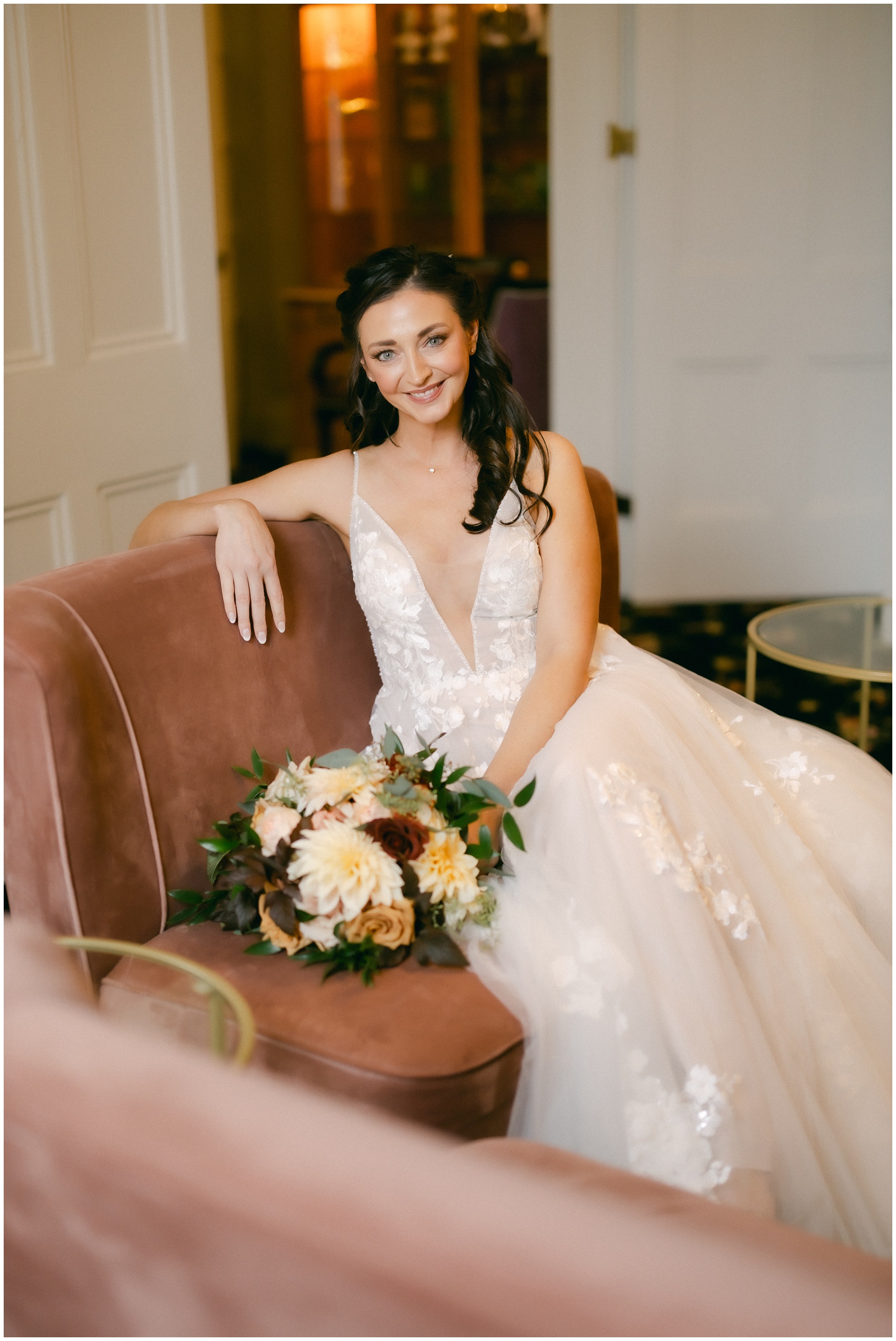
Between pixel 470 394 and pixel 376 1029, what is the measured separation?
121cm

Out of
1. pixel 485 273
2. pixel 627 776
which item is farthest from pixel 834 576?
pixel 627 776

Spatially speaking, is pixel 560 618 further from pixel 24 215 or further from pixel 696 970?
pixel 24 215

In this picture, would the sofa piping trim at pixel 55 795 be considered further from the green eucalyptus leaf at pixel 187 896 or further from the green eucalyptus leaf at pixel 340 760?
the green eucalyptus leaf at pixel 340 760

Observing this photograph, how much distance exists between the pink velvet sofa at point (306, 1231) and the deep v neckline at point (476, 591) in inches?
52.1

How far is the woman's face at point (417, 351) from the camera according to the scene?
1983 millimetres

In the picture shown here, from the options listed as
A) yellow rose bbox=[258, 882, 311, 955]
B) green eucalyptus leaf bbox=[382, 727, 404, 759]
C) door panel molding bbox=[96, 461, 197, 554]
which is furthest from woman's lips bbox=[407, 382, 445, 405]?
door panel molding bbox=[96, 461, 197, 554]

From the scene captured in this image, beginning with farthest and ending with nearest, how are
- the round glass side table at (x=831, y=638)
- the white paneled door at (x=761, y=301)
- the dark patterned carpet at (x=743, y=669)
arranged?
the white paneled door at (x=761, y=301), the dark patterned carpet at (x=743, y=669), the round glass side table at (x=831, y=638)

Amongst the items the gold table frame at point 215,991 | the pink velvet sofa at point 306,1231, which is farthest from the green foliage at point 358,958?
the pink velvet sofa at point 306,1231

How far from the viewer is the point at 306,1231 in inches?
26.4

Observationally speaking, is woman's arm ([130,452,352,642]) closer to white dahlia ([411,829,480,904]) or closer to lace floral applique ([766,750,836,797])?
white dahlia ([411,829,480,904])

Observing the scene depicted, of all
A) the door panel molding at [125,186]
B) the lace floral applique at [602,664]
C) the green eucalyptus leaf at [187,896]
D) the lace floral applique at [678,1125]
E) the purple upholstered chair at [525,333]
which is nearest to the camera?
the lace floral applique at [678,1125]

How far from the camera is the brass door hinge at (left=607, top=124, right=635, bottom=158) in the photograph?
4281 mm

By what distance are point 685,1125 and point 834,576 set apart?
12.1ft

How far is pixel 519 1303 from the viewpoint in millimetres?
630
